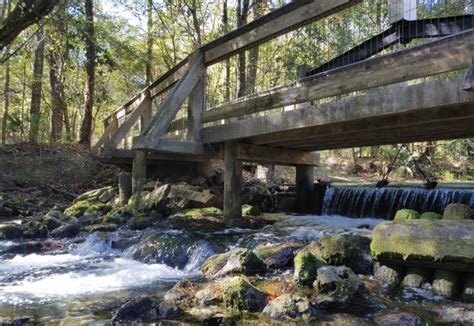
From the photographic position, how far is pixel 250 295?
433 centimetres

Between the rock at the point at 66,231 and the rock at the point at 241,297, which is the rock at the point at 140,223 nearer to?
the rock at the point at 66,231

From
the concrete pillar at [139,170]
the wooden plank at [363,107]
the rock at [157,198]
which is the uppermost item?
the wooden plank at [363,107]

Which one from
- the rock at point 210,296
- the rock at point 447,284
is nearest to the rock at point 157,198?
the rock at point 210,296

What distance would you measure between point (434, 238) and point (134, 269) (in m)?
4.22

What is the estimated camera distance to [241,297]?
14.1 feet

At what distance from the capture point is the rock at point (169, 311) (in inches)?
161

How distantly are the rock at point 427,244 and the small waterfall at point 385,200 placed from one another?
17.9 ft

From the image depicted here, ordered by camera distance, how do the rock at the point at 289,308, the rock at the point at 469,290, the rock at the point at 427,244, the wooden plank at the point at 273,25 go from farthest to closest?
the wooden plank at the point at 273,25 < the rock at the point at 427,244 < the rock at the point at 469,290 < the rock at the point at 289,308

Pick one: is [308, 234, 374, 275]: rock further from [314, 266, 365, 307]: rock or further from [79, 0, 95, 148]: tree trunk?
[79, 0, 95, 148]: tree trunk

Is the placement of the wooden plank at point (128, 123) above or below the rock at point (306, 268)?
above

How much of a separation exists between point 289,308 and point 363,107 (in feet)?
11.4

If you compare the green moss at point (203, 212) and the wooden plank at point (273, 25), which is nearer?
the wooden plank at point (273, 25)

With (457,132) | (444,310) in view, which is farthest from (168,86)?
(444,310)

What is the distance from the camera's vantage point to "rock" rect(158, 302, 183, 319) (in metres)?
4.09
